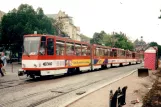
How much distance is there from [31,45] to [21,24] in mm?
34439

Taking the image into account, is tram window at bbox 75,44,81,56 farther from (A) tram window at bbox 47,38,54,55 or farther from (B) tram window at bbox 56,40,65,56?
(A) tram window at bbox 47,38,54,55

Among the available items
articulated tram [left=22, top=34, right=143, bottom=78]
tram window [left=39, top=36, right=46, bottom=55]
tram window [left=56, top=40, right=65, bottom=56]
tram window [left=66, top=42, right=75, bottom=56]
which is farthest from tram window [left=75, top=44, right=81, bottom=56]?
tram window [left=39, top=36, right=46, bottom=55]

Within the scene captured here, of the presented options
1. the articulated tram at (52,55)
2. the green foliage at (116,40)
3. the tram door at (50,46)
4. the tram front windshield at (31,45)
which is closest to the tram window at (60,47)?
the articulated tram at (52,55)

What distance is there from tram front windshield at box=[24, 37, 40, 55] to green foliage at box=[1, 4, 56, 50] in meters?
32.0

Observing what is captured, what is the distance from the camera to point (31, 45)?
20.0 m

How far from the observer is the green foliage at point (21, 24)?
52.6 metres

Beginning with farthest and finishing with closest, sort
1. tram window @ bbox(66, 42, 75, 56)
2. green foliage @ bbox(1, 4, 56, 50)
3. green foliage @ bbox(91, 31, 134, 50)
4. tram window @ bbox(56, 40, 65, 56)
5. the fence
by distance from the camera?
green foliage @ bbox(91, 31, 134, 50) < green foliage @ bbox(1, 4, 56, 50) < tram window @ bbox(66, 42, 75, 56) < tram window @ bbox(56, 40, 65, 56) < the fence

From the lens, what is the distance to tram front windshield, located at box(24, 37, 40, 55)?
19.7 metres

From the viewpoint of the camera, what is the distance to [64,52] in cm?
2266

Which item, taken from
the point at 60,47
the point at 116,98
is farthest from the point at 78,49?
the point at 116,98

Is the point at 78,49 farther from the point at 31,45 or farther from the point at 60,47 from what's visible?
the point at 31,45

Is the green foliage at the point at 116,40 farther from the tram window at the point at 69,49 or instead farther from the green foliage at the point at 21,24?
the tram window at the point at 69,49

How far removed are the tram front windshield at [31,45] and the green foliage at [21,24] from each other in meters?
32.0

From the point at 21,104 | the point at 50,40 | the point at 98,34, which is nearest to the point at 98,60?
the point at 50,40
